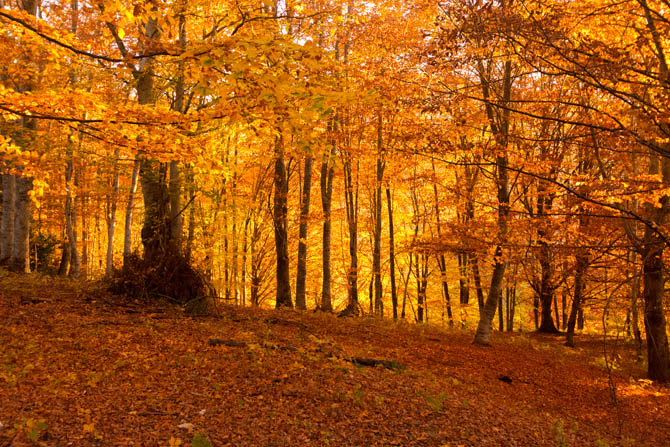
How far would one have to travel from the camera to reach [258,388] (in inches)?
217

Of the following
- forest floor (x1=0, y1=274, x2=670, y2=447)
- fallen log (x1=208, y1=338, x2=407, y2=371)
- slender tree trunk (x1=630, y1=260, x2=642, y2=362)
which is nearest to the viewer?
forest floor (x1=0, y1=274, x2=670, y2=447)

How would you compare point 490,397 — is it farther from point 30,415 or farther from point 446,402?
point 30,415

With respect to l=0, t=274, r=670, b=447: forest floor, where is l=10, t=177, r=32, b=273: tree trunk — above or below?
above

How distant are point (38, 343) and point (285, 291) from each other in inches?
308

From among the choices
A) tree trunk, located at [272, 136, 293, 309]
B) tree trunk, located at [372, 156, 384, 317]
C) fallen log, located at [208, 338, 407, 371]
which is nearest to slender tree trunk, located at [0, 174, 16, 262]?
tree trunk, located at [272, 136, 293, 309]

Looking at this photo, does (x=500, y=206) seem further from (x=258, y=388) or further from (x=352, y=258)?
(x=258, y=388)

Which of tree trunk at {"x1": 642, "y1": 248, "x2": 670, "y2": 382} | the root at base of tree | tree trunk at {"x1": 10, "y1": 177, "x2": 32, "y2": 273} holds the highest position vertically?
tree trunk at {"x1": 10, "y1": 177, "x2": 32, "y2": 273}

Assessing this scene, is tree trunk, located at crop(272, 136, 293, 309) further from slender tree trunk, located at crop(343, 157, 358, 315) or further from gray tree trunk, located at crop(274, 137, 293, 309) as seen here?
slender tree trunk, located at crop(343, 157, 358, 315)

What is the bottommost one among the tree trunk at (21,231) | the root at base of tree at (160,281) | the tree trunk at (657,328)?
the tree trunk at (657,328)

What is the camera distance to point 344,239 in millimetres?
26031

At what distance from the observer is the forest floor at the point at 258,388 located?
14.3 feet

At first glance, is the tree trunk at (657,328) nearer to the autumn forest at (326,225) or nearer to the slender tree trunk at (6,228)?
the autumn forest at (326,225)

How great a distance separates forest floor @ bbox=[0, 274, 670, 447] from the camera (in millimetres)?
4359

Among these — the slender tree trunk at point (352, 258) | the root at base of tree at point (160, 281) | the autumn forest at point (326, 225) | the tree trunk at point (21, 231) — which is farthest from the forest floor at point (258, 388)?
the slender tree trunk at point (352, 258)
